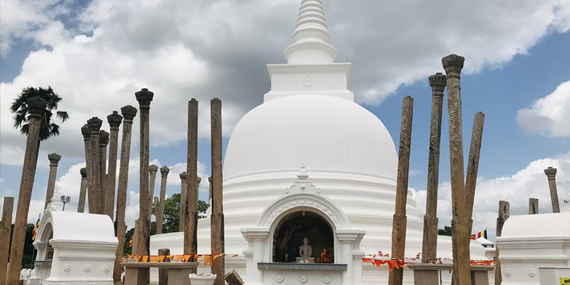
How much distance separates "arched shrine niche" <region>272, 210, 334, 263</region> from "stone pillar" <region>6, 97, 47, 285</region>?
8.60 meters

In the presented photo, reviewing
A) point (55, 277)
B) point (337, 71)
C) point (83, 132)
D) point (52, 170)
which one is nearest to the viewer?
point (55, 277)

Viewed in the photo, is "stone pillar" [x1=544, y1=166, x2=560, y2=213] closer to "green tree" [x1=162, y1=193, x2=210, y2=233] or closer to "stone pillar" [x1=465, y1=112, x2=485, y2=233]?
"stone pillar" [x1=465, y1=112, x2=485, y2=233]

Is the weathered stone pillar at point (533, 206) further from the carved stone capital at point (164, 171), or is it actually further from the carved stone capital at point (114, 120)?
the carved stone capital at point (164, 171)

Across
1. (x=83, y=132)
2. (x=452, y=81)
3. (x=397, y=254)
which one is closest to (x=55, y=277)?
(x=83, y=132)

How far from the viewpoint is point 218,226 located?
14.4 metres

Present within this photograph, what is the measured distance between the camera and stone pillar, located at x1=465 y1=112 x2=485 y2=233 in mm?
14164

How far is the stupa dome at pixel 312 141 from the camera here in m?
22.5

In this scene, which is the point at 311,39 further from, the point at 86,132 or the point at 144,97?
the point at 144,97

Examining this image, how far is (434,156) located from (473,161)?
120 centimetres

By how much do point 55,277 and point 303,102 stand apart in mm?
14495

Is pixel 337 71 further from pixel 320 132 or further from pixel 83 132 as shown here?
pixel 83 132

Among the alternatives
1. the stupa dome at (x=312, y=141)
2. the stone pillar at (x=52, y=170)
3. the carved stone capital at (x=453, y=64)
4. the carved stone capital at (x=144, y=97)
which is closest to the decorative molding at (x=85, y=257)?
the carved stone capital at (x=144, y=97)

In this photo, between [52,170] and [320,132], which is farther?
[52,170]

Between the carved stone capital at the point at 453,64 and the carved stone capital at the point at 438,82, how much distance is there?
271cm
